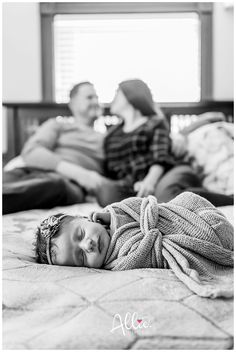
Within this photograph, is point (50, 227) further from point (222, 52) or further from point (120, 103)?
point (222, 52)

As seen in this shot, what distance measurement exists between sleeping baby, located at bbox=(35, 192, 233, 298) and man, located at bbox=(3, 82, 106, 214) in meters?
0.70

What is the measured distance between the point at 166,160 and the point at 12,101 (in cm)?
123

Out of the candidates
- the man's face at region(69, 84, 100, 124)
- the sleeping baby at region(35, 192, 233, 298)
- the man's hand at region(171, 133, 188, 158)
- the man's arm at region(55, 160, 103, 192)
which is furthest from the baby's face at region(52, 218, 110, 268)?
the man's face at region(69, 84, 100, 124)

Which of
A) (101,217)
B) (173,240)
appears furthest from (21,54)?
(173,240)

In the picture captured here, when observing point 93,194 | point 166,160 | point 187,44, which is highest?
point 187,44

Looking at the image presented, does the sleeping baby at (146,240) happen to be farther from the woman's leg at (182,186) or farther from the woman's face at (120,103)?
the woman's face at (120,103)

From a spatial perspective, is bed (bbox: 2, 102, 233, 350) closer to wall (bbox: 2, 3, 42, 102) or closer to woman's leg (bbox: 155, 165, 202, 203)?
woman's leg (bbox: 155, 165, 202, 203)

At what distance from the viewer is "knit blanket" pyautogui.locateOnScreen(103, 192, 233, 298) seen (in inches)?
30.8

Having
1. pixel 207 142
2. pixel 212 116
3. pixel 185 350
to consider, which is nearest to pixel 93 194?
pixel 207 142

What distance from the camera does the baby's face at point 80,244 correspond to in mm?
800

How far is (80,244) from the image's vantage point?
79 centimetres

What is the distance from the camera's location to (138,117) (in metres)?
1.81

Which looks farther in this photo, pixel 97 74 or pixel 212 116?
pixel 97 74

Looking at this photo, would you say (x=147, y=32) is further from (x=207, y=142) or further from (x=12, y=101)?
(x=207, y=142)
